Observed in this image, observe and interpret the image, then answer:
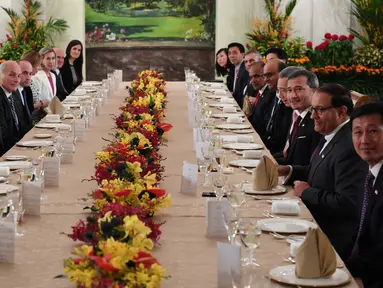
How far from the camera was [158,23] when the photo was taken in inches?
618

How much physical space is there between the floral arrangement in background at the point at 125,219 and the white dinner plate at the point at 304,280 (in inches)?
15.6

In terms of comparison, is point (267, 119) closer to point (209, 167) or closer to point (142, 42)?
point (209, 167)

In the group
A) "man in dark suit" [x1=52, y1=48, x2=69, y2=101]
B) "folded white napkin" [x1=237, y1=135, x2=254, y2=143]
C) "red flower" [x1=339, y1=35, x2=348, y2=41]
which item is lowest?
"man in dark suit" [x1=52, y1=48, x2=69, y2=101]

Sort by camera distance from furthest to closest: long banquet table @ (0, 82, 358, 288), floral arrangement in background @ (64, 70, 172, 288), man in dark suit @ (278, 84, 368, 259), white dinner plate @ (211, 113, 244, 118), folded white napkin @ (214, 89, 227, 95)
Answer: folded white napkin @ (214, 89, 227, 95) < white dinner plate @ (211, 113, 244, 118) < man in dark suit @ (278, 84, 368, 259) < long banquet table @ (0, 82, 358, 288) < floral arrangement in background @ (64, 70, 172, 288)

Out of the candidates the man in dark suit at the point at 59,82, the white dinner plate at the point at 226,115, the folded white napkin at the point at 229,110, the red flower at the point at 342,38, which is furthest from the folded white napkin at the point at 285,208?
the red flower at the point at 342,38

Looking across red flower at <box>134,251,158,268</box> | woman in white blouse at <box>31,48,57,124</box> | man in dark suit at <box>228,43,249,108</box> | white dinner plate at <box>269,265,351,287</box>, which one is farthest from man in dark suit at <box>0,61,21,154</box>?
red flower at <box>134,251,158,268</box>

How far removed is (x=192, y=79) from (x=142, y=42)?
551 cm

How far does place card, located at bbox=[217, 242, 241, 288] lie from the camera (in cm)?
265

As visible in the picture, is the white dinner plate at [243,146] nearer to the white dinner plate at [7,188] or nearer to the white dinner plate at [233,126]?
the white dinner plate at [233,126]

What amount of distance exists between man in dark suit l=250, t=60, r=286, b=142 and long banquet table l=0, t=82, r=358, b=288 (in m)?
2.53

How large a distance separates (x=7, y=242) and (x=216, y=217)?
854 millimetres

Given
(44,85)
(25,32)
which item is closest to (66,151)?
(44,85)

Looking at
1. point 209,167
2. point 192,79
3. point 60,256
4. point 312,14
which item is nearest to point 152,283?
point 60,256

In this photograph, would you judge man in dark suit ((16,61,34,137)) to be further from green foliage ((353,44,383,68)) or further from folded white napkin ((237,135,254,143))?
green foliage ((353,44,383,68))
